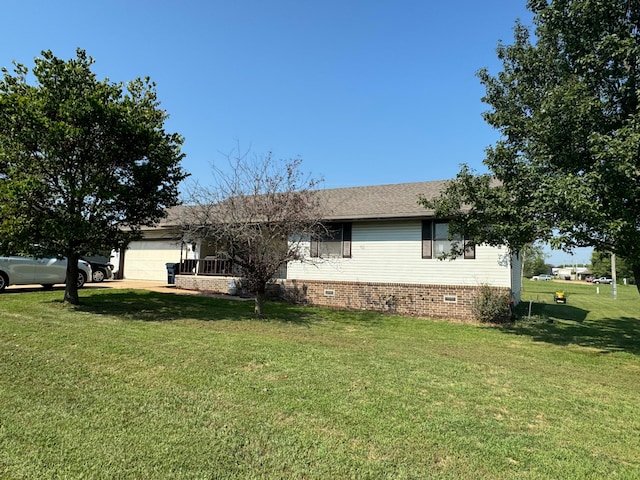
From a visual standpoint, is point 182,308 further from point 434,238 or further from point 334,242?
point 434,238

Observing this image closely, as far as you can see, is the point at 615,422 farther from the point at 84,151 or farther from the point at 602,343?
the point at 84,151

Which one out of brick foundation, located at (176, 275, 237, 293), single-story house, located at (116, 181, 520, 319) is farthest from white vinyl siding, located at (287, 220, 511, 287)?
brick foundation, located at (176, 275, 237, 293)

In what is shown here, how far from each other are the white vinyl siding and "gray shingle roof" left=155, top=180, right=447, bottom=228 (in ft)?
1.50

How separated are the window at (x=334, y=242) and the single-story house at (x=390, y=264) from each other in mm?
39

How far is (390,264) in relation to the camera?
14.0 metres

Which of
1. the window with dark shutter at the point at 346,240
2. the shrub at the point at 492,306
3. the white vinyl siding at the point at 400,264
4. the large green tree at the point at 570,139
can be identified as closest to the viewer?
the large green tree at the point at 570,139

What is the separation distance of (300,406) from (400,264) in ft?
33.3

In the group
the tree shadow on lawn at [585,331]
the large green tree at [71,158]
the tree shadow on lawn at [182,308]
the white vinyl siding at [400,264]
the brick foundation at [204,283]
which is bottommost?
the tree shadow on lawn at [585,331]

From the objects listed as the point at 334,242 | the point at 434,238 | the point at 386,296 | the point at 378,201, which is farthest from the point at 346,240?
the point at 434,238

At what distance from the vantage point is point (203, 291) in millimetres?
16781

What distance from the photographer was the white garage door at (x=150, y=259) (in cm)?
2098

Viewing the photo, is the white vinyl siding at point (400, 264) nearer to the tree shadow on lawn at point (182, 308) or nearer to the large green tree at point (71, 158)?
the tree shadow on lawn at point (182, 308)

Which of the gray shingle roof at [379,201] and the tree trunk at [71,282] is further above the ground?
the gray shingle roof at [379,201]

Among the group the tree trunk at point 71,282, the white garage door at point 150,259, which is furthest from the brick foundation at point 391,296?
the white garage door at point 150,259
